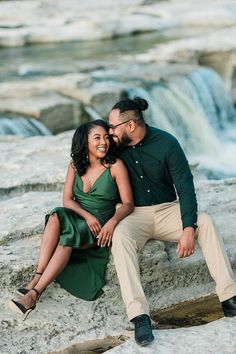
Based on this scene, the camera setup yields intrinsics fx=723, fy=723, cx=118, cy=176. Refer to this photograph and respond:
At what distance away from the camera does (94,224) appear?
14.0 feet

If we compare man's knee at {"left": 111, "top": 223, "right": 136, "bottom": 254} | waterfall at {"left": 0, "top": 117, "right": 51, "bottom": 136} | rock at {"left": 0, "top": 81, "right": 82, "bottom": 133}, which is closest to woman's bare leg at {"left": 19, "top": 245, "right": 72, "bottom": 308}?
man's knee at {"left": 111, "top": 223, "right": 136, "bottom": 254}

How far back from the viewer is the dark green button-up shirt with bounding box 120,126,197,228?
4.25 metres

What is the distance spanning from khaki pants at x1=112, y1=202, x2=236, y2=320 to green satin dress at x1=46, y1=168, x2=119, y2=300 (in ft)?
0.61

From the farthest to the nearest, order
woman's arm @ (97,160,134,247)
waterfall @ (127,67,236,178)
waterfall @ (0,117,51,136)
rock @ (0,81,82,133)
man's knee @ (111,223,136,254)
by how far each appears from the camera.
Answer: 1. waterfall @ (127,67,236,178)
2. rock @ (0,81,82,133)
3. waterfall @ (0,117,51,136)
4. woman's arm @ (97,160,134,247)
5. man's knee @ (111,223,136,254)

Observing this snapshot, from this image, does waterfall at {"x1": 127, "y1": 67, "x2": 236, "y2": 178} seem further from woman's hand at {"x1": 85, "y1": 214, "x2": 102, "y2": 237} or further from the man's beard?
woman's hand at {"x1": 85, "y1": 214, "x2": 102, "y2": 237}

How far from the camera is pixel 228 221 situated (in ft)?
17.2

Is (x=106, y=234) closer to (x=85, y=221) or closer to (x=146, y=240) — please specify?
(x=85, y=221)

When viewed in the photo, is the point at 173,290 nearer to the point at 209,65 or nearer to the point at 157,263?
the point at 157,263

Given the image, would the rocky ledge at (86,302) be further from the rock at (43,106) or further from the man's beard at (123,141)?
the rock at (43,106)

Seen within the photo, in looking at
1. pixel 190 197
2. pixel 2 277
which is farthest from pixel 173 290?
pixel 2 277

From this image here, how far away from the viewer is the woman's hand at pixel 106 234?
164 inches

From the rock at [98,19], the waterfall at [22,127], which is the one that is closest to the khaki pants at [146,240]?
the waterfall at [22,127]

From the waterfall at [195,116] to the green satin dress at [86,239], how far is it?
5.35 m

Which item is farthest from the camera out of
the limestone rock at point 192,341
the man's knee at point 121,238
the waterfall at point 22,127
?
the waterfall at point 22,127
